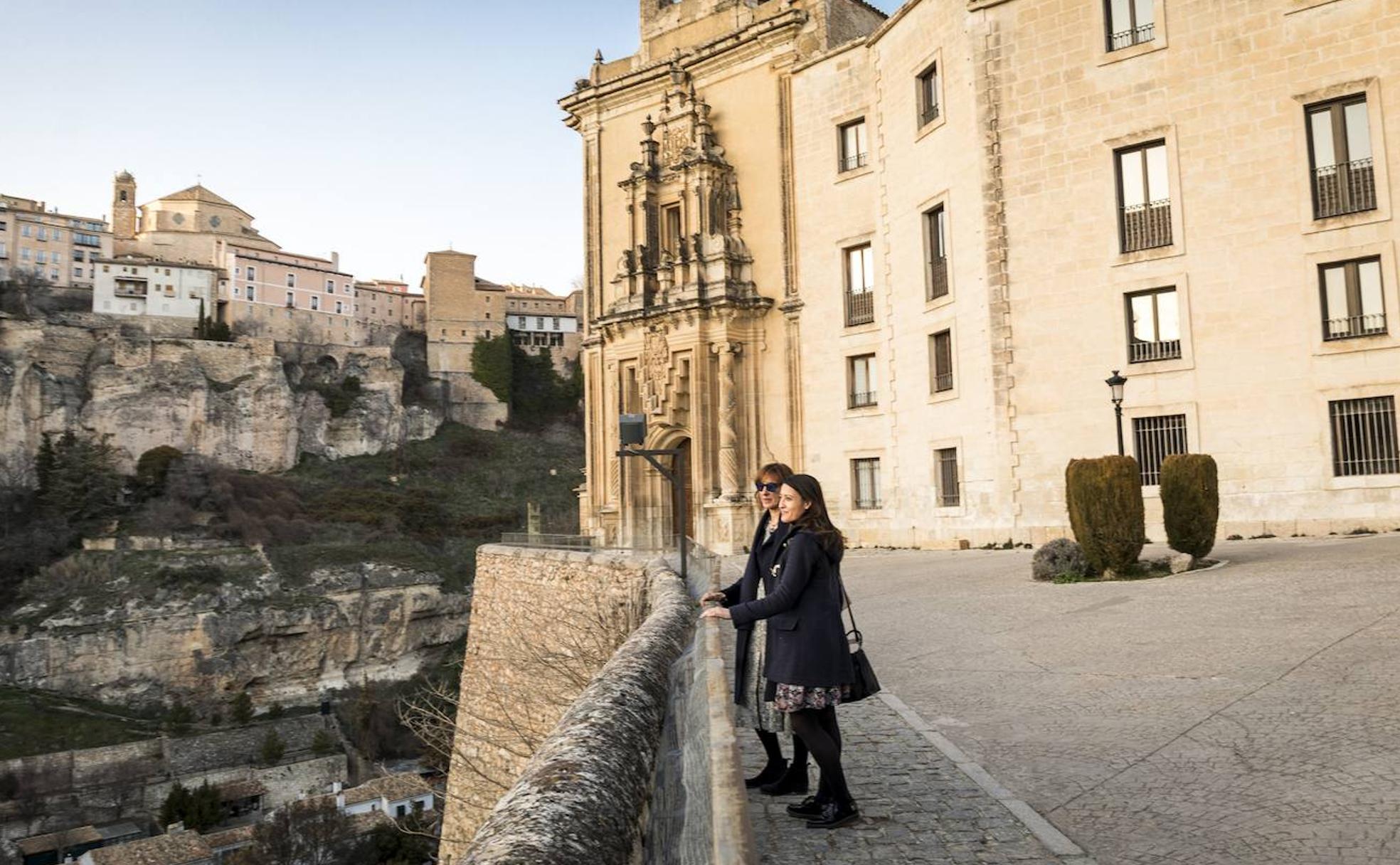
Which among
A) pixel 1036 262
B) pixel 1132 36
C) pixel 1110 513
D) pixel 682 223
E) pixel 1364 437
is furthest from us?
pixel 682 223

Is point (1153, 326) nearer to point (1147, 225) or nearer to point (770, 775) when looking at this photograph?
point (1147, 225)

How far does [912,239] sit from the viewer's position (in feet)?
72.0

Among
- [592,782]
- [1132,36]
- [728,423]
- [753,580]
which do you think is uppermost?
[1132,36]

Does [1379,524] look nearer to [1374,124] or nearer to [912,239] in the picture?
[1374,124]

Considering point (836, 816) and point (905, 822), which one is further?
point (905, 822)

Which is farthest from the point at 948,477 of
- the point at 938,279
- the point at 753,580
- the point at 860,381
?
the point at 753,580

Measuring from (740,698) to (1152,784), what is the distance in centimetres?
210

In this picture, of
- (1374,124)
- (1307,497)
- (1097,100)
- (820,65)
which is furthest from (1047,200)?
(820,65)

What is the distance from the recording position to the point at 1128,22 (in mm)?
18234

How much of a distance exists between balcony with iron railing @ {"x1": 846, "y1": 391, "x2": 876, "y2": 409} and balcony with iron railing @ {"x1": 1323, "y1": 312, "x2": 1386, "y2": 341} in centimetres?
960

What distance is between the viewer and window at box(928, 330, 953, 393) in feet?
69.4

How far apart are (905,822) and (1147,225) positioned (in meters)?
16.2

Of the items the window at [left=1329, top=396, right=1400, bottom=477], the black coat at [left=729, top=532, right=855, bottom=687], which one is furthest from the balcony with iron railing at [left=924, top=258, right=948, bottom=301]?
the black coat at [left=729, top=532, right=855, bottom=687]

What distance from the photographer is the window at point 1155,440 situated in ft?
57.2
